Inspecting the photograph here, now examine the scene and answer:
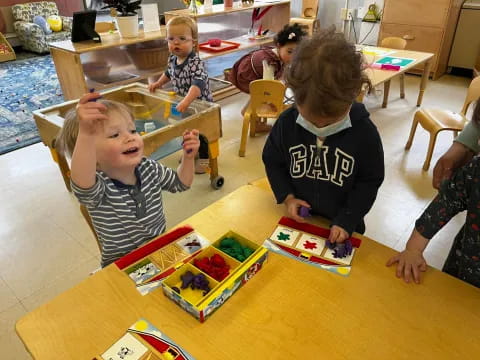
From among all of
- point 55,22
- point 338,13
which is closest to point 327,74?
point 338,13

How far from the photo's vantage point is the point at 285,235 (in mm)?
930

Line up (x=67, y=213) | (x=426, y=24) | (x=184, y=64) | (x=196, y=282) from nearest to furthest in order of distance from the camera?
(x=196, y=282) → (x=67, y=213) → (x=184, y=64) → (x=426, y=24)

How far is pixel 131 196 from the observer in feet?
3.40

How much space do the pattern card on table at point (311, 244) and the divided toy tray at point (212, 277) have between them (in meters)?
0.12

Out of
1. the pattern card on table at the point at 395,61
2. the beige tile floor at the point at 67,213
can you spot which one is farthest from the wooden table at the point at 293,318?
the pattern card on table at the point at 395,61

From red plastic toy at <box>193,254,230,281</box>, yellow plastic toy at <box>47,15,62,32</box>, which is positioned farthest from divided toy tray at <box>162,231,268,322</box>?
yellow plastic toy at <box>47,15,62,32</box>

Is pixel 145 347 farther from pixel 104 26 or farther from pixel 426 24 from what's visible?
pixel 426 24

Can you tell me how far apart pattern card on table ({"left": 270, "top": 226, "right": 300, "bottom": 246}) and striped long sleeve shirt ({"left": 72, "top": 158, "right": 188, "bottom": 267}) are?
1.14 feet

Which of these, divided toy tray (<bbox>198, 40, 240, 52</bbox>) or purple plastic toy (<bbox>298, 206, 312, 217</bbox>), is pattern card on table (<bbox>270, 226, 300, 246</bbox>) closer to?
purple plastic toy (<bbox>298, 206, 312, 217</bbox>)

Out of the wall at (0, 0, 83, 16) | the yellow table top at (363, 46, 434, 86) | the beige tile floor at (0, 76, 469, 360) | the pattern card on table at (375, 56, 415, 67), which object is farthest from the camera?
the wall at (0, 0, 83, 16)

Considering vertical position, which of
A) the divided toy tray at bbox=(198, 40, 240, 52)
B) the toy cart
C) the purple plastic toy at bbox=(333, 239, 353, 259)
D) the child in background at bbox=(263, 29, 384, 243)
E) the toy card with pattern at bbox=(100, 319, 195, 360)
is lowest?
the toy cart

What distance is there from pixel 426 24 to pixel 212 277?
180 inches

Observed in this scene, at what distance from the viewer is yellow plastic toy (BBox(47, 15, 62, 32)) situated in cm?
581

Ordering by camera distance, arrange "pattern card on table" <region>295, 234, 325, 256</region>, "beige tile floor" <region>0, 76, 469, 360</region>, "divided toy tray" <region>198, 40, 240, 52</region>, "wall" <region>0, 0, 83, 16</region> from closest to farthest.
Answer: "pattern card on table" <region>295, 234, 325, 256</region>
"beige tile floor" <region>0, 76, 469, 360</region>
"divided toy tray" <region>198, 40, 240, 52</region>
"wall" <region>0, 0, 83, 16</region>
